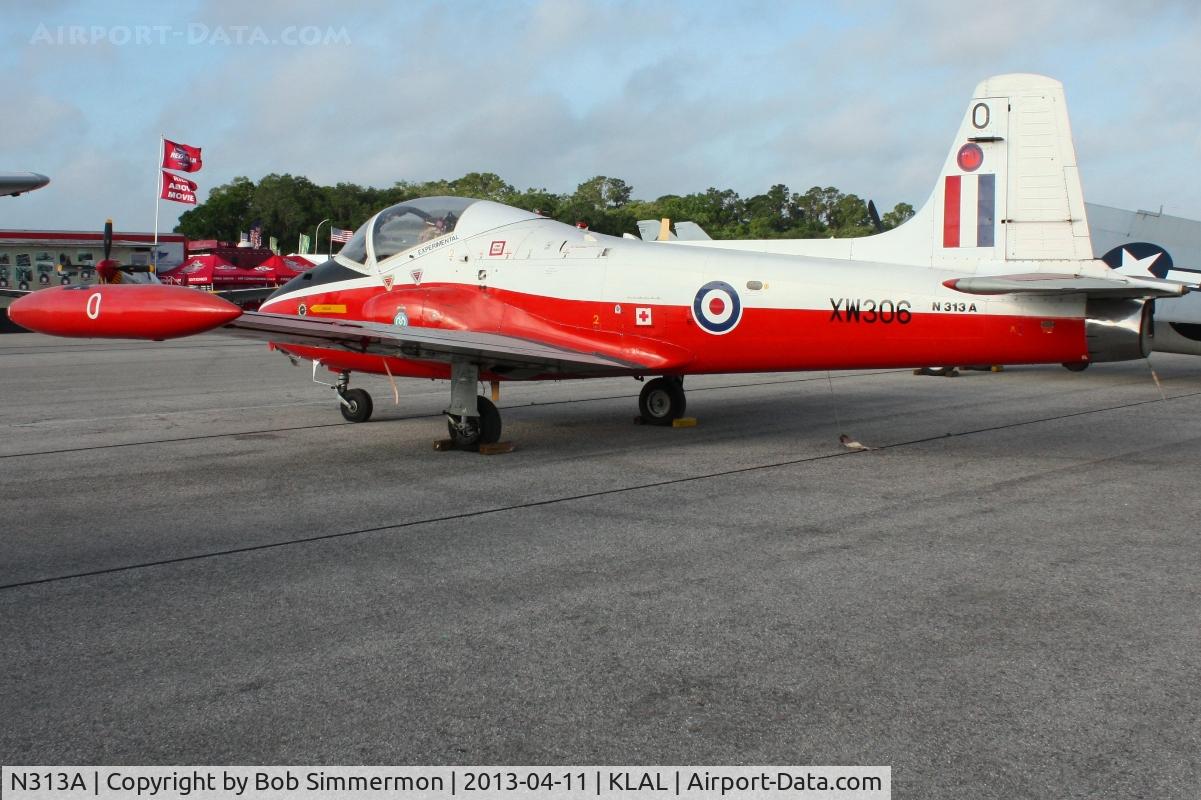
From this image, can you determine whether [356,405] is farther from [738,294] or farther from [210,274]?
[210,274]

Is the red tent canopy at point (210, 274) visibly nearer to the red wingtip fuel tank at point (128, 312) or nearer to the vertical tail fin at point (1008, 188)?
the red wingtip fuel tank at point (128, 312)

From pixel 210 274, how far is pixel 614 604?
52.6m

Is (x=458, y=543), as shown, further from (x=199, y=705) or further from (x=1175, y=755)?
(x=1175, y=755)

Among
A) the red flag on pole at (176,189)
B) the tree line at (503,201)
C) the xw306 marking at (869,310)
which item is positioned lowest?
the xw306 marking at (869,310)

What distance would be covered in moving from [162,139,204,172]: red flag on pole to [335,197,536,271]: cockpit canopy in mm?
28180

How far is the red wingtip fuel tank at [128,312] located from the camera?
24.1ft

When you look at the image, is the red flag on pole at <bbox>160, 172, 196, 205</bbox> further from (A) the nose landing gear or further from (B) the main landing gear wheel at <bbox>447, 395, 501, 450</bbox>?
(B) the main landing gear wheel at <bbox>447, 395, 501, 450</bbox>

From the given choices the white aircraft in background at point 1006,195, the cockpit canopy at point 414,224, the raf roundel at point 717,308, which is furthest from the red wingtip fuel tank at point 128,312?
the white aircraft in background at point 1006,195

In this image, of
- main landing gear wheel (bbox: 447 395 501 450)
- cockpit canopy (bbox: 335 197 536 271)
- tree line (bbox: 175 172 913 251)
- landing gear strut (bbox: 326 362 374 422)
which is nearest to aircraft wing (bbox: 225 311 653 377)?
main landing gear wheel (bbox: 447 395 501 450)

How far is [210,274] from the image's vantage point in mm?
53094

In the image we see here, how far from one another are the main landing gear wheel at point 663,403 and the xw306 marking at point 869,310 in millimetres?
2873

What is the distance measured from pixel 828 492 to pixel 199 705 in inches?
219

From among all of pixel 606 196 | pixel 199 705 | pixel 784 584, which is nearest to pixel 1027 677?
pixel 784 584

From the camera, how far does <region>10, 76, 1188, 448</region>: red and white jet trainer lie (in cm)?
926
